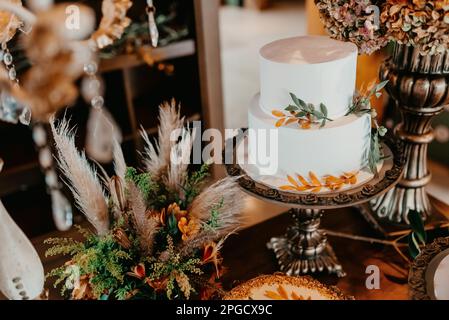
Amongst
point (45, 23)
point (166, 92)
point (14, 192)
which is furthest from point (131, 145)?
point (45, 23)

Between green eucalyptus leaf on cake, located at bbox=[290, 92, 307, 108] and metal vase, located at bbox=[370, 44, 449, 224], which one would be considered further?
metal vase, located at bbox=[370, 44, 449, 224]

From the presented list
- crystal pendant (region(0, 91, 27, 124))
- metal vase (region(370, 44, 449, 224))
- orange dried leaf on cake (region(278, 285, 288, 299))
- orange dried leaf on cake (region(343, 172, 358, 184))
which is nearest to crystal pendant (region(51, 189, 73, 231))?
crystal pendant (region(0, 91, 27, 124))

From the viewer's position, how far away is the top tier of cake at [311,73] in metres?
1.02

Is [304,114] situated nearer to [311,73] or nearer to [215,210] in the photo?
[311,73]

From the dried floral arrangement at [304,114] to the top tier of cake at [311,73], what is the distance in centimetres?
2

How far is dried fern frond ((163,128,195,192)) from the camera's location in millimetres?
1022

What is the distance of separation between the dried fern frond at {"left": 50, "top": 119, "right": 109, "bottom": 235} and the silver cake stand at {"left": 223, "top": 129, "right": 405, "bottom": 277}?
1.05 ft

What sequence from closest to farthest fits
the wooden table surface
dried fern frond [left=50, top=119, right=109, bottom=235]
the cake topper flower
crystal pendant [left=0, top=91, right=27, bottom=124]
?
1. crystal pendant [left=0, top=91, right=27, bottom=124]
2. dried fern frond [left=50, top=119, right=109, bottom=235]
3. the cake topper flower
4. the wooden table surface

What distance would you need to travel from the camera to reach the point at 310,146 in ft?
3.45

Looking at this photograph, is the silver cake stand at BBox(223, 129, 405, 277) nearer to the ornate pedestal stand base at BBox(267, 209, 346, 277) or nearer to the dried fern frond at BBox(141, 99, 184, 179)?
the ornate pedestal stand base at BBox(267, 209, 346, 277)

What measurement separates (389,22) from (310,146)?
0.31 metres

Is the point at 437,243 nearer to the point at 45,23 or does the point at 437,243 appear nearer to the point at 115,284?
the point at 115,284

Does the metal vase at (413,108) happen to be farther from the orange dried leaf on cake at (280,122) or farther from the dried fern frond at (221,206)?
the dried fern frond at (221,206)

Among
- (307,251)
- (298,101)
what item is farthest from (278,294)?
(298,101)
